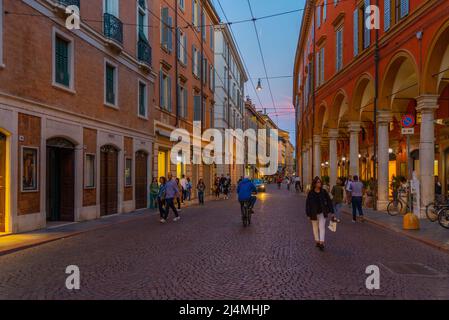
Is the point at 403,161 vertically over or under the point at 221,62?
under

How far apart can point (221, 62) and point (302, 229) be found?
118 feet

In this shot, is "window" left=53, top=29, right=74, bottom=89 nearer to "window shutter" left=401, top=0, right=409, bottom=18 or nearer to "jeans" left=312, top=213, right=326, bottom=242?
"jeans" left=312, top=213, right=326, bottom=242

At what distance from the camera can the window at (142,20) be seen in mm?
23422

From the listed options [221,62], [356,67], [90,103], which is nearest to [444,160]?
[356,67]

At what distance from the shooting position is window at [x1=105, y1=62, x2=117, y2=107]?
19984 millimetres

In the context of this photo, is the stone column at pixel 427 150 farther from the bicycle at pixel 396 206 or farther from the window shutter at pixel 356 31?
the window shutter at pixel 356 31

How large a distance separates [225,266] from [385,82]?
1504 centimetres

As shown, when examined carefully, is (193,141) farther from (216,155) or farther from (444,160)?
(444,160)

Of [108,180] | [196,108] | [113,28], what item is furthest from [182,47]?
[108,180]

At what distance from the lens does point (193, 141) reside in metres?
34.9

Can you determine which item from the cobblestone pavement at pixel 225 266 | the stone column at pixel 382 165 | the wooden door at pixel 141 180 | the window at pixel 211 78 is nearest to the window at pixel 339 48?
the stone column at pixel 382 165

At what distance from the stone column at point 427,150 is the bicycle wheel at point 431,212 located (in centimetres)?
39

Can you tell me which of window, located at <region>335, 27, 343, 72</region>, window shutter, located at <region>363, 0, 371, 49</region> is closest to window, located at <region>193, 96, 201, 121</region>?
window, located at <region>335, 27, 343, 72</region>
